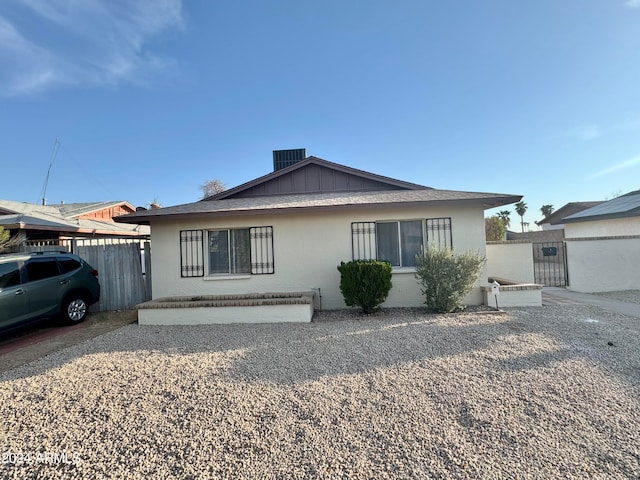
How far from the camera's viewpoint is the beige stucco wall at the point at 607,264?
8.38 m

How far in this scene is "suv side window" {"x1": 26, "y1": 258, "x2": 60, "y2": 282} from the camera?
18.8 ft

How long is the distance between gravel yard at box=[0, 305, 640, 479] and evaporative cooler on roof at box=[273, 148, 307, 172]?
7760mm

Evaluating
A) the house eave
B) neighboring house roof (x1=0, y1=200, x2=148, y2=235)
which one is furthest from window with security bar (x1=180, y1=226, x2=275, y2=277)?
neighboring house roof (x1=0, y1=200, x2=148, y2=235)

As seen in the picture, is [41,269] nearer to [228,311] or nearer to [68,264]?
[68,264]

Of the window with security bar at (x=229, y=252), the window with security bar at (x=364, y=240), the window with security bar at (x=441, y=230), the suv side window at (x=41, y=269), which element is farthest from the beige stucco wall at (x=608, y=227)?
the suv side window at (x=41, y=269)

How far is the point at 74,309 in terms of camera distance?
21.3ft

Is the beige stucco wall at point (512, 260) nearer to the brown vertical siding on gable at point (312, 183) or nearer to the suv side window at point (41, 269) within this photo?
the brown vertical siding on gable at point (312, 183)

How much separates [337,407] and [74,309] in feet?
22.8

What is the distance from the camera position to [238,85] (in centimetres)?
1014

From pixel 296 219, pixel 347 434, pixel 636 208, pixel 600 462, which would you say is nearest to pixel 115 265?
pixel 296 219

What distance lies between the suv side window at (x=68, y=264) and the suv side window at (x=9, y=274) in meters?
0.83

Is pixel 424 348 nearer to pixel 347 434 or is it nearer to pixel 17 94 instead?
pixel 347 434

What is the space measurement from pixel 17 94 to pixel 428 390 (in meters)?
14.5

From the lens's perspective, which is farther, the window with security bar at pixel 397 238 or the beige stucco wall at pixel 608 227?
the beige stucco wall at pixel 608 227
